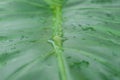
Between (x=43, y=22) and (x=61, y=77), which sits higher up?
(x=43, y=22)

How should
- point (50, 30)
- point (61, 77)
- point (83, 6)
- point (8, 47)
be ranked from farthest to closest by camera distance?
1. point (83, 6)
2. point (50, 30)
3. point (8, 47)
4. point (61, 77)

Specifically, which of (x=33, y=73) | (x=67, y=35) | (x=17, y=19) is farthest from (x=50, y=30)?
(x=33, y=73)

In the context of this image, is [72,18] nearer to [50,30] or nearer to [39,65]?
[50,30]

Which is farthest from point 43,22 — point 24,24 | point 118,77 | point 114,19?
point 118,77

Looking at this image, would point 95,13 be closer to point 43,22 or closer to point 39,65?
point 43,22

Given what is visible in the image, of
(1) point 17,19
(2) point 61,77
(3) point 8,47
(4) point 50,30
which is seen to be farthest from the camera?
(1) point 17,19

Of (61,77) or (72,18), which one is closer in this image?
(61,77)
